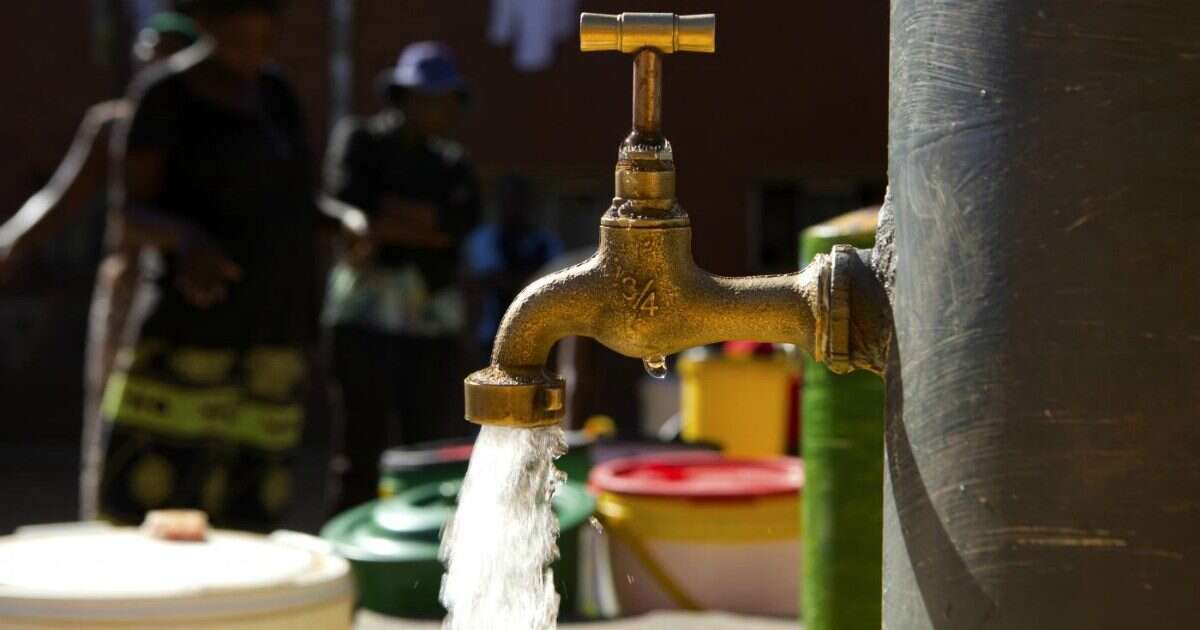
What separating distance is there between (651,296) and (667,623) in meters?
1.71

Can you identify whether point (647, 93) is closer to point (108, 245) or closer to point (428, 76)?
point (108, 245)

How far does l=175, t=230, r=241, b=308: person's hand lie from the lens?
3.39 meters

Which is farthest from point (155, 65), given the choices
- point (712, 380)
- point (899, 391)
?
point (899, 391)

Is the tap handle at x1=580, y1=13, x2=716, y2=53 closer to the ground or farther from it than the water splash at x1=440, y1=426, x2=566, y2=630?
farther from it

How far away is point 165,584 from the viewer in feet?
5.63

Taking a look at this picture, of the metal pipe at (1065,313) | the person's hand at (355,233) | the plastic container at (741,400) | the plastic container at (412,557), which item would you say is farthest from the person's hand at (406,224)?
the metal pipe at (1065,313)

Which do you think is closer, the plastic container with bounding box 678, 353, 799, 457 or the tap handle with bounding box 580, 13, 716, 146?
the tap handle with bounding box 580, 13, 716, 146

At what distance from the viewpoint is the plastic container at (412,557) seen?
9.44ft

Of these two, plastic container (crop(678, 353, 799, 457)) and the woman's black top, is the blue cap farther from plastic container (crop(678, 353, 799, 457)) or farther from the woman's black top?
the woman's black top

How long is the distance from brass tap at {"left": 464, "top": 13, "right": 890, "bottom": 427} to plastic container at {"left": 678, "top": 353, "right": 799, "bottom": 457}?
137 inches

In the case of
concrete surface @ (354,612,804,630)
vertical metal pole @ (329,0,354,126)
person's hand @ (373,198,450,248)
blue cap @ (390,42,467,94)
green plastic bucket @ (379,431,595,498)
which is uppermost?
vertical metal pole @ (329,0,354,126)

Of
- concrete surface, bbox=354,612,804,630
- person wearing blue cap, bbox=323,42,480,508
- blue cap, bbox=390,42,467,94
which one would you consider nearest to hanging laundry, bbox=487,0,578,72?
blue cap, bbox=390,42,467,94

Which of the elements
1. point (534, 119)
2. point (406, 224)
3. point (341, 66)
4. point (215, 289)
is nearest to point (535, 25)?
point (534, 119)

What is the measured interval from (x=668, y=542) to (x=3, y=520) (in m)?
5.32
